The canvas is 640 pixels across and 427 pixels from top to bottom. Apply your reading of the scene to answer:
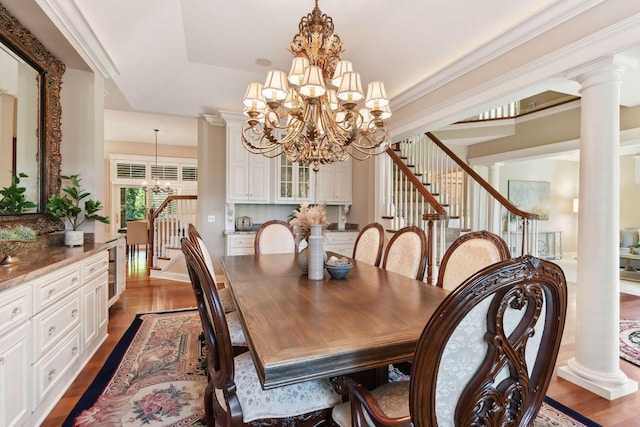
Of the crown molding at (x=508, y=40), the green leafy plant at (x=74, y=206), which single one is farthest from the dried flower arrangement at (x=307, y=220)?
the crown molding at (x=508, y=40)

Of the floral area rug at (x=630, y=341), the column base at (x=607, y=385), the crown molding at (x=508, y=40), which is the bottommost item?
the floral area rug at (x=630, y=341)

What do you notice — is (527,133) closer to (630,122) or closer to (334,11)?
(630,122)

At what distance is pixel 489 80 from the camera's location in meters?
2.73

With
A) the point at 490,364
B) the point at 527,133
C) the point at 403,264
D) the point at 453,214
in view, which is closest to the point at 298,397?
the point at 490,364

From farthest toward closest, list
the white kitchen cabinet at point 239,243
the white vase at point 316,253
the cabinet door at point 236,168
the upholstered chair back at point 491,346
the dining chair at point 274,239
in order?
1. the cabinet door at point 236,168
2. the white kitchen cabinet at point 239,243
3. the dining chair at point 274,239
4. the white vase at point 316,253
5. the upholstered chair back at point 491,346

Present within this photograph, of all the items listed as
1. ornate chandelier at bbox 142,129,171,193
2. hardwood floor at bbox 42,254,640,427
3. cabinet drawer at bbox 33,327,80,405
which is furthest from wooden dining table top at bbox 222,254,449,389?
ornate chandelier at bbox 142,129,171,193

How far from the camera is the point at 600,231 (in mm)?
2027

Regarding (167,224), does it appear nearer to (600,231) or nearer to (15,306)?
(15,306)

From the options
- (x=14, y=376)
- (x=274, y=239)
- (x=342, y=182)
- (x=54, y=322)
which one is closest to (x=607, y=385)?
(x=274, y=239)

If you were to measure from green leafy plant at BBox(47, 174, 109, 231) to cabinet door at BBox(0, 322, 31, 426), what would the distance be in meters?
1.32

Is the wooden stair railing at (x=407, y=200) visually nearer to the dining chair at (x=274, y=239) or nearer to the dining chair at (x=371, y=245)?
the dining chair at (x=371, y=245)

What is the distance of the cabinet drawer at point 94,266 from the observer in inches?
92.8

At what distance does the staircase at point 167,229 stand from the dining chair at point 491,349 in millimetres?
5339

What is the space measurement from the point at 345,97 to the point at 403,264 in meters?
1.34
